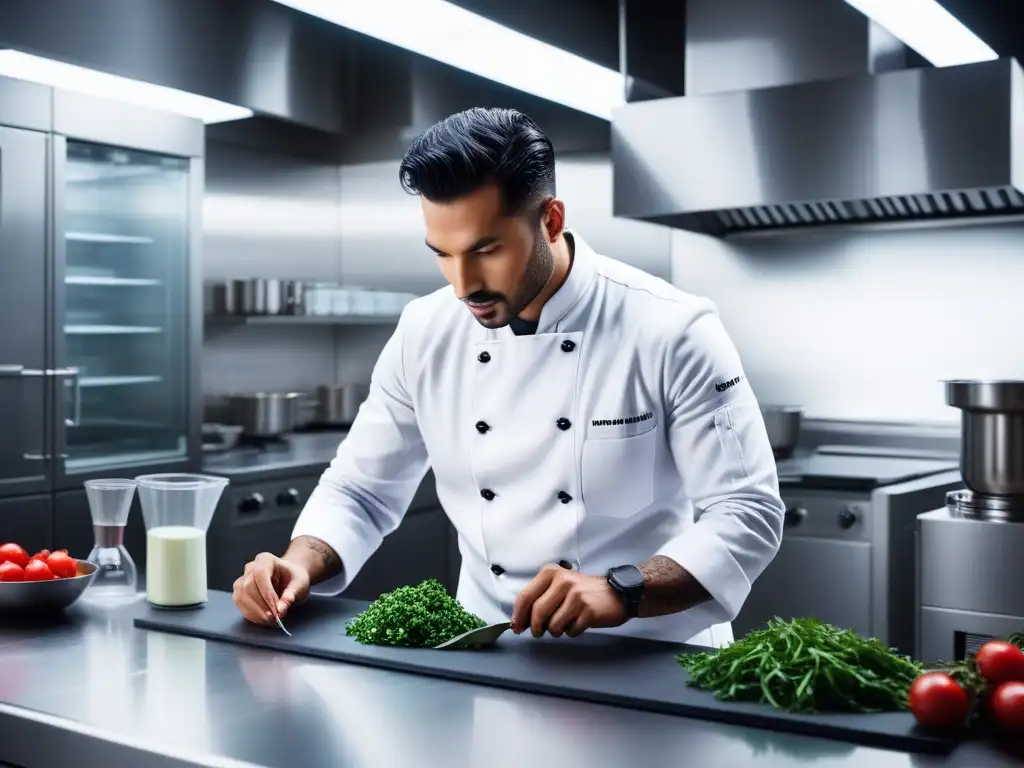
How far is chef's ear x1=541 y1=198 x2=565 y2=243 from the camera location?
1875mm

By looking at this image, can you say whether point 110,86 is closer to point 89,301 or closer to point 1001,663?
point 89,301

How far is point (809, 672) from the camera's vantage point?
1.32 m

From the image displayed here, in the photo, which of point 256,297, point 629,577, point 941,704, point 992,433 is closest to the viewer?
point 941,704

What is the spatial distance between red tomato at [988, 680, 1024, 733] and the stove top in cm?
222

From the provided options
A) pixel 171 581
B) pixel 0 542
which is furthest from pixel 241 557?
pixel 171 581

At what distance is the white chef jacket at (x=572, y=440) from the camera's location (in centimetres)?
188

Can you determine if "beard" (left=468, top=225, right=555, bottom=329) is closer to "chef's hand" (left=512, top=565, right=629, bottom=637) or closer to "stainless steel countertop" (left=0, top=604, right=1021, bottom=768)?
"chef's hand" (left=512, top=565, right=629, bottom=637)

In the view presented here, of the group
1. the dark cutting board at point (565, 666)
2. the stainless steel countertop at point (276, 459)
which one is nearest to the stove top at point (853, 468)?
the stainless steel countertop at point (276, 459)

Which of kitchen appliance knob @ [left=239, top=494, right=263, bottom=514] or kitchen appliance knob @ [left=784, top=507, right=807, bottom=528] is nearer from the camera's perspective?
kitchen appliance knob @ [left=784, top=507, right=807, bottom=528]

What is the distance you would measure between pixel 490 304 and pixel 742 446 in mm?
458

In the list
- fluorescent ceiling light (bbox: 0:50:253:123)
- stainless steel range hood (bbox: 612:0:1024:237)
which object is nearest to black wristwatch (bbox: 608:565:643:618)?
stainless steel range hood (bbox: 612:0:1024:237)

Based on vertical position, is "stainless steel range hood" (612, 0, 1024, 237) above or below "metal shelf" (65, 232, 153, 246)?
above

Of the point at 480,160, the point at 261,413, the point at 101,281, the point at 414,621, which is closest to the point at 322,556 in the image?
the point at 414,621

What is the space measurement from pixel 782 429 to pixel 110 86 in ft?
7.92
